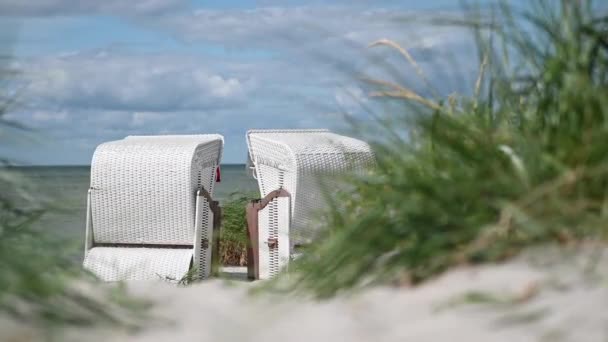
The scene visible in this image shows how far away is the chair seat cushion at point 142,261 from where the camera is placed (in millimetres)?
5859

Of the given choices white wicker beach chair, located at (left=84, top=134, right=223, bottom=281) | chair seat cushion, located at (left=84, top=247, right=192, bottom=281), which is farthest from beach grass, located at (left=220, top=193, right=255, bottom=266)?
chair seat cushion, located at (left=84, top=247, right=192, bottom=281)

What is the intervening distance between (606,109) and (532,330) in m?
0.55

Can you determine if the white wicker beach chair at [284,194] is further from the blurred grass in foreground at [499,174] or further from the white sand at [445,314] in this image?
the white sand at [445,314]

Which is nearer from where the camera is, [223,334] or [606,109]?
[223,334]

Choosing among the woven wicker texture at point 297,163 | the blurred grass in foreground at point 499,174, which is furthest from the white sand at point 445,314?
the woven wicker texture at point 297,163

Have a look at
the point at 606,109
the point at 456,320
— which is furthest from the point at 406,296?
the point at 606,109

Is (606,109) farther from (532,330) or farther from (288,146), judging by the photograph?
(288,146)

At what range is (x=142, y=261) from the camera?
587 cm

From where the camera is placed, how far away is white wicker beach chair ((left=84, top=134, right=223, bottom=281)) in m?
6.17

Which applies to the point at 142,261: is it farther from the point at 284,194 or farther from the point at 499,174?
the point at 499,174

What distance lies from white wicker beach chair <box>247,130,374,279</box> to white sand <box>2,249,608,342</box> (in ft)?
13.9

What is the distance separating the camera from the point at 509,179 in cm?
168

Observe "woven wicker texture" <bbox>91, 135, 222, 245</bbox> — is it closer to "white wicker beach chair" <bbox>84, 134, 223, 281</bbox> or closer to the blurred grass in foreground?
"white wicker beach chair" <bbox>84, 134, 223, 281</bbox>

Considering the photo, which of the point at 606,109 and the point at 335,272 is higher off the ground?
the point at 606,109
